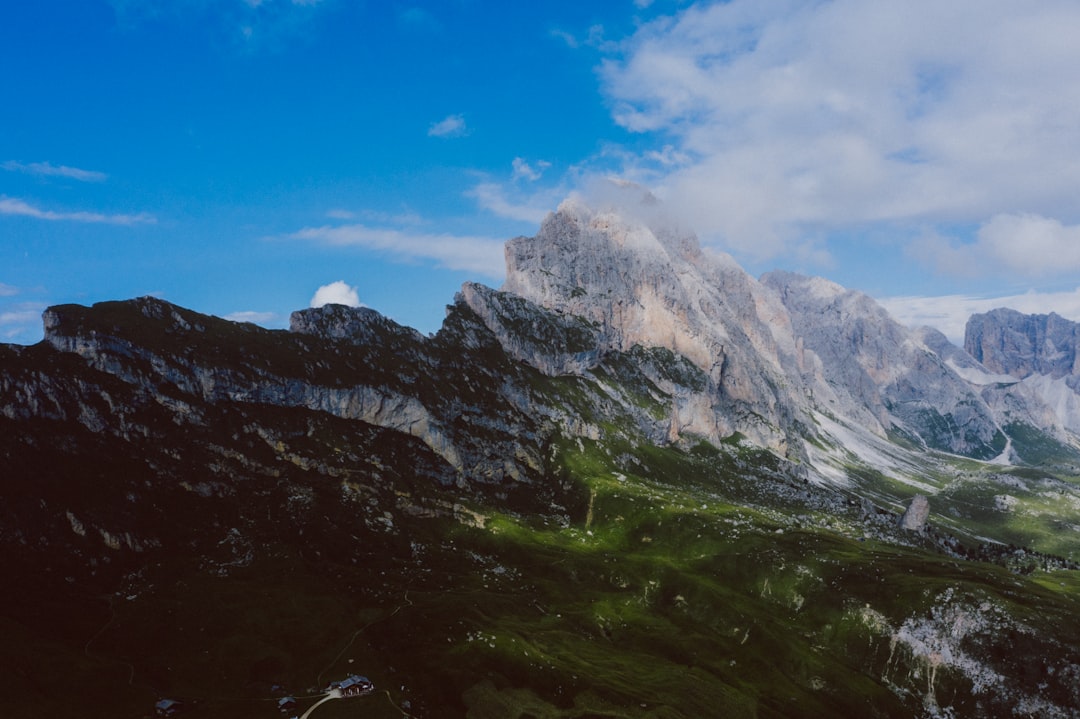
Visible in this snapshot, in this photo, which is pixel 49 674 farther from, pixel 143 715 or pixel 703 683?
pixel 703 683

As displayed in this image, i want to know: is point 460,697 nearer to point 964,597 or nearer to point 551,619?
point 551,619

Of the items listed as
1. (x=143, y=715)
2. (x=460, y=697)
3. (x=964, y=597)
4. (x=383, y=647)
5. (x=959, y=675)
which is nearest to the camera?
(x=143, y=715)

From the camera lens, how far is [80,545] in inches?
7510

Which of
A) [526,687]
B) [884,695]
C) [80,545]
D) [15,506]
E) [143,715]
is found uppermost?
[15,506]

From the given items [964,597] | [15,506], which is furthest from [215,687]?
[964,597]

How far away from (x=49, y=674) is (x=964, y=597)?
23969 cm

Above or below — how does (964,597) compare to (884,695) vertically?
above

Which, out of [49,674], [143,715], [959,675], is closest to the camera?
[143,715]

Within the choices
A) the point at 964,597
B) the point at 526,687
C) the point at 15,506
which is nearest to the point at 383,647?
the point at 526,687

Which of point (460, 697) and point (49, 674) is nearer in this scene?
point (49, 674)

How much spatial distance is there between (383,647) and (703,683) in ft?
279

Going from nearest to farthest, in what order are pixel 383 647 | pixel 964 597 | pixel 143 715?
pixel 143 715 → pixel 383 647 → pixel 964 597

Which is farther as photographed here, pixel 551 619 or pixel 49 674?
pixel 551 619

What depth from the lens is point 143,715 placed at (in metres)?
126
